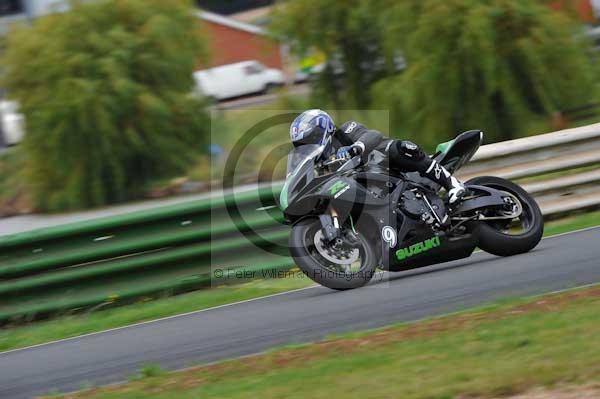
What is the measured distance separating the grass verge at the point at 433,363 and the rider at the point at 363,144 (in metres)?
1.71

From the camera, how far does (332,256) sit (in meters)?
7.71

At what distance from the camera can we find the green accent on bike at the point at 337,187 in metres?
7.69

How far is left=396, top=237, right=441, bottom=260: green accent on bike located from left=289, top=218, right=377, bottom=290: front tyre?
0.79ft

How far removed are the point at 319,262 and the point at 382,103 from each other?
8.56 metres

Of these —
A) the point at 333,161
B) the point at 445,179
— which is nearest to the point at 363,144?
the point at 333,161

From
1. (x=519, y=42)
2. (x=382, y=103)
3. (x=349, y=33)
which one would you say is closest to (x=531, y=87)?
(x=519, y=42)

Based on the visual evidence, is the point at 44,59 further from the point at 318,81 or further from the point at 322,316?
the point at 322,316

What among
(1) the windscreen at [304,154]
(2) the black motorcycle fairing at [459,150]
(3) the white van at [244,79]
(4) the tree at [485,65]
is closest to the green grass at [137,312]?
(1) the windscreen at [304,154]

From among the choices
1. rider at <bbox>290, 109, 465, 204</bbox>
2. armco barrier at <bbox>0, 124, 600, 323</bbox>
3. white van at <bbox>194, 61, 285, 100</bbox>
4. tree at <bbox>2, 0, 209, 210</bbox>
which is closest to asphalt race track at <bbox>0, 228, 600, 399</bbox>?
rider at <bbox>290, 109, 465, 204</bbox>

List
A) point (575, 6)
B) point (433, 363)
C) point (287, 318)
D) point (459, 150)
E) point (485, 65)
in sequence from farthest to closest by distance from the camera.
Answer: point (575, 6), point (485, 65), point (459, 150), point (287, 318), point (433, 363)

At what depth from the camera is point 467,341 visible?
5.69m

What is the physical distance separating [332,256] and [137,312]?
2.19m

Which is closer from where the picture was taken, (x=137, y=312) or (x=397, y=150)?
(x=397, y=150)

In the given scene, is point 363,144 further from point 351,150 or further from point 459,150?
point 459,150
